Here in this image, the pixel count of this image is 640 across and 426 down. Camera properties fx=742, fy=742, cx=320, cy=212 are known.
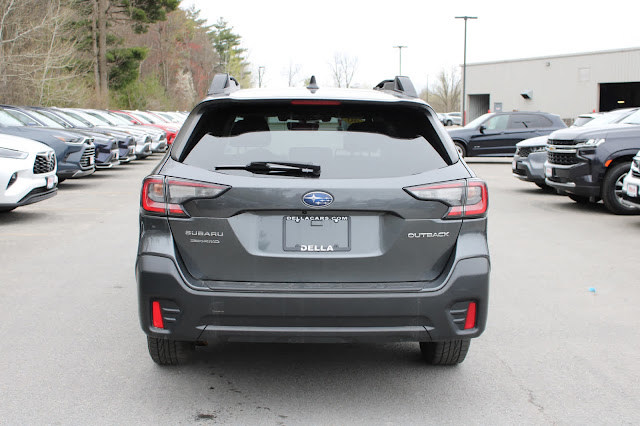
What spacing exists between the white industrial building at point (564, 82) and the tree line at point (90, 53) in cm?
2652

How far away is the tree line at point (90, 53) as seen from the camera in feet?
98.3

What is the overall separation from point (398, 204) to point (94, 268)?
4627 mm

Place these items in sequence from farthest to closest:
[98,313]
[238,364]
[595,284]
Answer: [595,284]
[98,313]
[238,364]

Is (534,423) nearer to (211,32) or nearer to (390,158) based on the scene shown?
(390,158)

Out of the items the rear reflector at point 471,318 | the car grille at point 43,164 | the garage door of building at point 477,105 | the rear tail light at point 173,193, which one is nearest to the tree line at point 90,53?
the car grille at point 43,164

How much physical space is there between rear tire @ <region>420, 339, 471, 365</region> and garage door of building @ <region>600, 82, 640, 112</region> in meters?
55.7

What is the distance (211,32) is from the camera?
374 ft

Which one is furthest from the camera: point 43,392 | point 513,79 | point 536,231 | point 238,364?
point 513,79

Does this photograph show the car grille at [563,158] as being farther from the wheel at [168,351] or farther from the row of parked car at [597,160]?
the wheel at [168,351]

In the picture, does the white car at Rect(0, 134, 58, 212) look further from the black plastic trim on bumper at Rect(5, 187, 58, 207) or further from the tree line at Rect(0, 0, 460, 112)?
the tree line at Rect(0, 0, 460, 112)

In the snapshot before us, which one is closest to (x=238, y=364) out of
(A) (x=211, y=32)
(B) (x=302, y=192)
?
(B) (x=302, y=192)

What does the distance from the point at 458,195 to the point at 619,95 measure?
59471 mm

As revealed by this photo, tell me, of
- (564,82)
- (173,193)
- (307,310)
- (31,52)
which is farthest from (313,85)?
(564,82)

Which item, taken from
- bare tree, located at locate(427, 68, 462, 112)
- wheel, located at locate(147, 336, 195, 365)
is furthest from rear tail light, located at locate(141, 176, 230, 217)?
bare tree, located at locate(427, 68, 462, 112)
